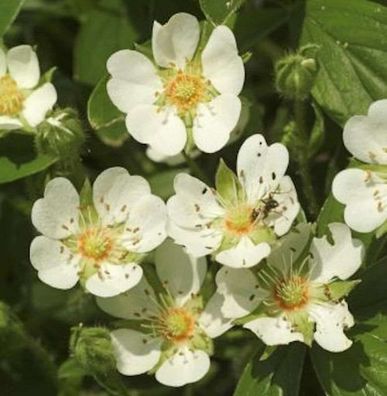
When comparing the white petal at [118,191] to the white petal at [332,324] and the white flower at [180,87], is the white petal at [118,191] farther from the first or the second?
the white petal at [332,324]

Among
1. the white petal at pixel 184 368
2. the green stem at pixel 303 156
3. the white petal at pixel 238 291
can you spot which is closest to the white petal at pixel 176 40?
the green stem at pixel 303 156

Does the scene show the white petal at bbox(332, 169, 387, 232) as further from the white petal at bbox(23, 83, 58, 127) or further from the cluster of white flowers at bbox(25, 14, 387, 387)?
the white petal at bbox(23, 83, 58, 127)

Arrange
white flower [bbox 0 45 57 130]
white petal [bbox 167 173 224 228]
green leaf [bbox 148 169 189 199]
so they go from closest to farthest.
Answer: white petal [bbox 167 173 224 228] < white flower [bbox 0 45 57 130] < green leaf [bbox 148 169 189 199]

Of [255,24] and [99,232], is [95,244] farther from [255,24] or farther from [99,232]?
[255,24]

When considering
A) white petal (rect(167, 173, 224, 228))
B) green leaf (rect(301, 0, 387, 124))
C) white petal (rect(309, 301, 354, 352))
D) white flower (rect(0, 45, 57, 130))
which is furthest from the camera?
white flower (rect(0, 45, 57, 130))

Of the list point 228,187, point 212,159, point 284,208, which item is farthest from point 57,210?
point 212,159

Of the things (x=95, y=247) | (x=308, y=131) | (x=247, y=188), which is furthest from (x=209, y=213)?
A: (x=308, y=131)

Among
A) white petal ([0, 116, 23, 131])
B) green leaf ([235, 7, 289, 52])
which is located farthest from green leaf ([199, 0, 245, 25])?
white petal ([0, 116, 23, 131])
